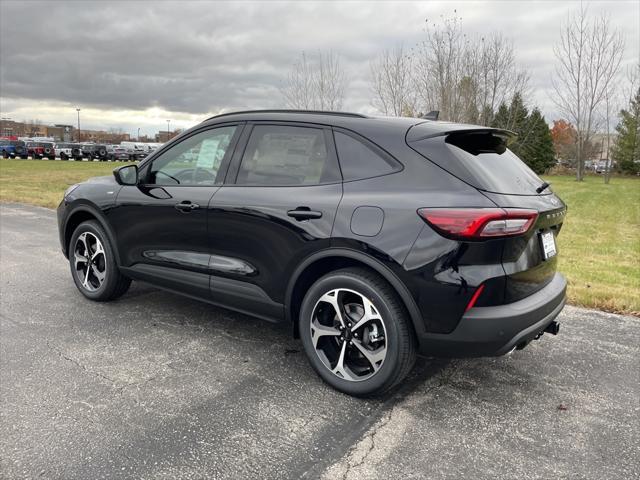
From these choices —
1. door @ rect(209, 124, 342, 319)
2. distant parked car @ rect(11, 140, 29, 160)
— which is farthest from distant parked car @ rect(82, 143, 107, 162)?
door @ rect(209, 124, 342, 319)

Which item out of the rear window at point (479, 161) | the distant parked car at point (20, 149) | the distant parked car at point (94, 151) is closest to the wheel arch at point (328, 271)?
the rear window at point (479, 161)

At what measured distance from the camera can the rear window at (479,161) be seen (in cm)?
283

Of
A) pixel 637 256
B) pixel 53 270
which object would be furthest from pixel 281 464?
pixel 637 256

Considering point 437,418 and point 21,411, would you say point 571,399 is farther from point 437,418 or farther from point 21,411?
point 21,411

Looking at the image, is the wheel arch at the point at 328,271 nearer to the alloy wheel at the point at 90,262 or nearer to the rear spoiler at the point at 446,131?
the rear spoiler at the point at 446,131

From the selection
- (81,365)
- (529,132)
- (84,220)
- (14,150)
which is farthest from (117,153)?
(81,365)

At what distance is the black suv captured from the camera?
8.91ft

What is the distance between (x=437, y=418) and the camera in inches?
114

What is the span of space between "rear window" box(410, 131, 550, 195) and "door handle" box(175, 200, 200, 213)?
5.51ft

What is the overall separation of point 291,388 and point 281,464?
776 mm

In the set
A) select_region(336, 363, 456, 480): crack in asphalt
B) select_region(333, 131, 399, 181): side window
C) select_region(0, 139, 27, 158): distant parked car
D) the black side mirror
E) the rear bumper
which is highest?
select_region(0, 139, 27, 158): distant parked car

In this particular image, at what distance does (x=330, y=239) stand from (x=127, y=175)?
2200 millimetres

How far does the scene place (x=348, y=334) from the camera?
10.1 feet

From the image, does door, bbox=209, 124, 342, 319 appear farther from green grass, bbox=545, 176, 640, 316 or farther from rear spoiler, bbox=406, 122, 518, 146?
green grass, bbox=545, 176, 640, 316
